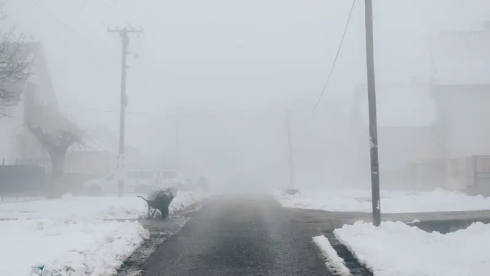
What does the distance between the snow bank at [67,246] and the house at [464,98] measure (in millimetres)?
42150

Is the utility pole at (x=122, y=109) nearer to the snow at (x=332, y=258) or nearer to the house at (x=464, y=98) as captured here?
the snow at (x=332, y=258)

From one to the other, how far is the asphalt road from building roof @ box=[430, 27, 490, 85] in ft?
127

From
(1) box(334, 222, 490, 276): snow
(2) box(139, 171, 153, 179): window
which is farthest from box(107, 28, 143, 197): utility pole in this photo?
(1) box(334, 222, 490, 276): snow

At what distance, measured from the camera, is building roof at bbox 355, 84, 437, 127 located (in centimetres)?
5331

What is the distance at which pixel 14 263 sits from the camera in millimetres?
8148

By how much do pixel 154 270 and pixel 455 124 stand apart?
46.4 m

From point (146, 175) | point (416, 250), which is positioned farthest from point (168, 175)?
point (416, 250)

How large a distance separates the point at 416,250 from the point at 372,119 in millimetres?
5268

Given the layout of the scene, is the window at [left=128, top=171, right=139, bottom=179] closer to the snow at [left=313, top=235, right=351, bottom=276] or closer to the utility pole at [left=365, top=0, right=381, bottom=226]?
the utility pole at [left=365, top=0, right=381, bottom=226]

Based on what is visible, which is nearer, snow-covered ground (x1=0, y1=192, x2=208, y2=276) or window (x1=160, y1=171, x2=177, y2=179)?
snow-covered ground (x1=0, y1=192, x2=208, y2=276)

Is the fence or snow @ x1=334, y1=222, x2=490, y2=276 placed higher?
the fence

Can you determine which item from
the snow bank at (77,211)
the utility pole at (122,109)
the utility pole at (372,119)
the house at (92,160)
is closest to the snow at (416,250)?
the utility pole at (372,119)

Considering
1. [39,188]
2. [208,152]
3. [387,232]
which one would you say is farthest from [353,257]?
[208,152]

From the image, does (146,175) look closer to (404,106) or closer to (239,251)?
(404,106)
